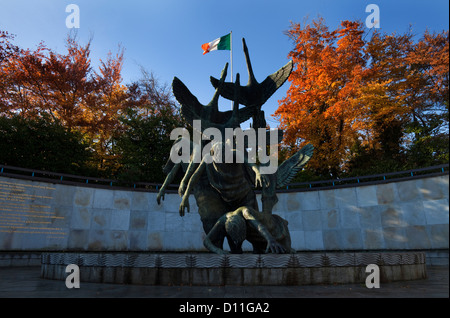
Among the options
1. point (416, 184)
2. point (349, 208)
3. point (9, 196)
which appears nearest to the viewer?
point (9, 196)

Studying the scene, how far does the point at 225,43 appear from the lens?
47.6 feet

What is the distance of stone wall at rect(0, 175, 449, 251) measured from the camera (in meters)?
11.9

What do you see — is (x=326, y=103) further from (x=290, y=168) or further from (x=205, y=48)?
(x=290, y=168)

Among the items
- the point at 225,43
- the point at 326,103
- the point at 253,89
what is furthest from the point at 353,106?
the point at 253,89

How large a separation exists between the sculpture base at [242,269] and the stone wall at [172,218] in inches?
293

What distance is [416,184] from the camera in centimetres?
1248

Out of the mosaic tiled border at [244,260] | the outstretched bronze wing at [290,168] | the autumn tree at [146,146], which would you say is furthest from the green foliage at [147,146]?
the mosaic tiled border at [244,260]

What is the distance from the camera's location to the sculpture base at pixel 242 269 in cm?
529

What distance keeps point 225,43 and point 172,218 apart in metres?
9.79

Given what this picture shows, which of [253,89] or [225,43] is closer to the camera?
[253,89]
